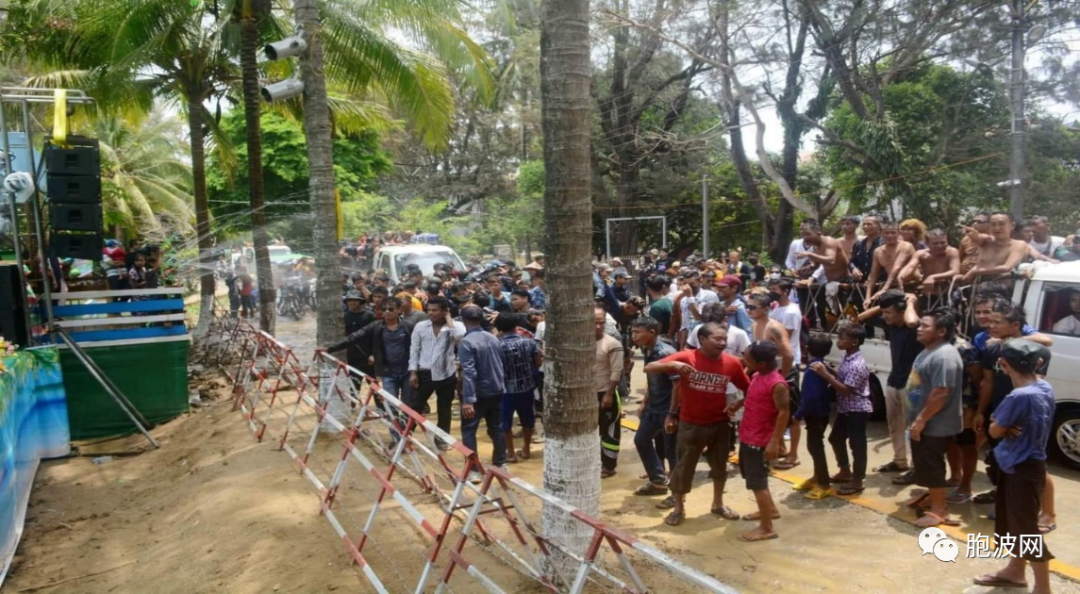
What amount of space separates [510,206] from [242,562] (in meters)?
25.1

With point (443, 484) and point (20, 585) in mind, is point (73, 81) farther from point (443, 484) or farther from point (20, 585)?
point (443, 484)

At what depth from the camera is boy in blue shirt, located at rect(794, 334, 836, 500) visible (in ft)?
19.6

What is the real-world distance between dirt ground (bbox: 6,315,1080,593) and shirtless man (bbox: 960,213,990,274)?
1893 millimetres

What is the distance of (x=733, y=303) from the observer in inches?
311

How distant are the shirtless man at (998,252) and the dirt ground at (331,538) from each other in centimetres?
181

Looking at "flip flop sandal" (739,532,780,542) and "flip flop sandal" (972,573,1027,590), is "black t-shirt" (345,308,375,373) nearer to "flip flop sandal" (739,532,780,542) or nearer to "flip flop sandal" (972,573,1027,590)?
"flip flop sandal" (739,532,780,542)

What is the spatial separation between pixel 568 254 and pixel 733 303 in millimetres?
4112

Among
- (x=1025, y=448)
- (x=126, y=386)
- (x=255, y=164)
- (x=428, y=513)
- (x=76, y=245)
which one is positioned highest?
(x=255, y=164)

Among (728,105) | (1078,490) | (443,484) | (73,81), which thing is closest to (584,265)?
(443,484)

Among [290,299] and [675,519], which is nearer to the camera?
[675,519]

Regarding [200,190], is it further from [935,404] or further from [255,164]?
[935,404]

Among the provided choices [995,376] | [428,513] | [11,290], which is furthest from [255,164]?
[995,376]

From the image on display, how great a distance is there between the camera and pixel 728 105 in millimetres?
22844

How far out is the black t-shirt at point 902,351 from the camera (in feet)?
20.3
